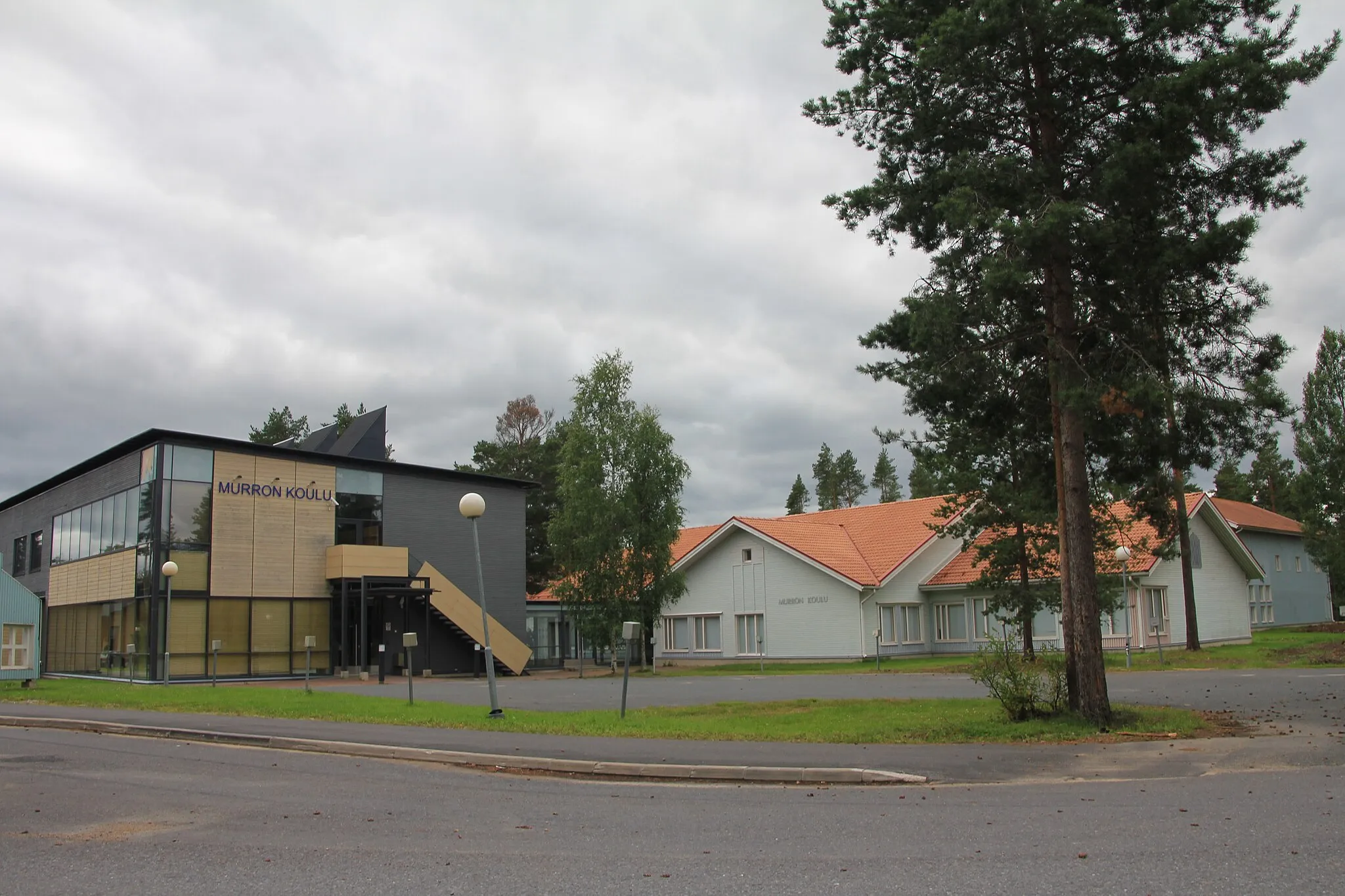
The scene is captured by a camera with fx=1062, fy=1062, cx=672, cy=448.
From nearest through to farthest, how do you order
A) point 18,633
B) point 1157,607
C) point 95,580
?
1. point 18,633
2. point 95,580
3. point 1157,607

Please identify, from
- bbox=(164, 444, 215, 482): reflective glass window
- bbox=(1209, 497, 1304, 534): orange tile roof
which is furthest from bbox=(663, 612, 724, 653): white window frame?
bbox=(1209, 497, 1304, 534): orange tile roof

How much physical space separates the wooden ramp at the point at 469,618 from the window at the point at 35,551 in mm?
19829

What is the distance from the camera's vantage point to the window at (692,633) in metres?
48.8

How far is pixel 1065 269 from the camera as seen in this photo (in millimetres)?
15898

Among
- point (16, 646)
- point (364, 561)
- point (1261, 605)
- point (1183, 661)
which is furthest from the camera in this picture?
point (1261, 605)

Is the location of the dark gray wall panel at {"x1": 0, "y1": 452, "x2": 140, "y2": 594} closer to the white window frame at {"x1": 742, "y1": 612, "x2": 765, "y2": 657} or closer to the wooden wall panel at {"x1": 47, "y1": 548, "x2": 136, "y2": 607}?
the wooden wall panel at {"x1": 47, "y1": 548, "x2": 136, "y2": 607}

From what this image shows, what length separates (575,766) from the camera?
12.4 metres

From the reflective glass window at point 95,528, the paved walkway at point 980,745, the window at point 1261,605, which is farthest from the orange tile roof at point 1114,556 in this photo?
the reflective glass window at point 95,528

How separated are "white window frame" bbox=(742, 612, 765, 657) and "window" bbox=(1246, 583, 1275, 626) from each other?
27.9 metres

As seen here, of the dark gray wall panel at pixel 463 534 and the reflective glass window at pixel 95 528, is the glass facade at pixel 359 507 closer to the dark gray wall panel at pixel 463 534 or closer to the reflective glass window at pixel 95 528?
the dark gray wall panel at pixel 463 534

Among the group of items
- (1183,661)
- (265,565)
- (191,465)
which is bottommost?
(1183,661)

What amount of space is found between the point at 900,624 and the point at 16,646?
32.2 m

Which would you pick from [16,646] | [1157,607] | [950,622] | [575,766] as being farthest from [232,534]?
[1157,607]

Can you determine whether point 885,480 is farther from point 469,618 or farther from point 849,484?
point 469,618
